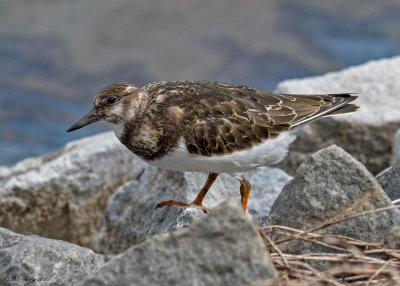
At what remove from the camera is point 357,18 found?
14070 mm

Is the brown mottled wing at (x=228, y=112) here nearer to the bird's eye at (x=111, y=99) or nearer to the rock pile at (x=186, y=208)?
the bird's eye at (x=111, y=99)

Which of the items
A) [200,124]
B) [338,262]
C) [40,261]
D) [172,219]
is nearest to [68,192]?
[200,124]

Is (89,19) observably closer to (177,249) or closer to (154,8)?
(154,8)

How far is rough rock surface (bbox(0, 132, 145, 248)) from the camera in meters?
7.60

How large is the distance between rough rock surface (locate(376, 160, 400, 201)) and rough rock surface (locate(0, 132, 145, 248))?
355cm

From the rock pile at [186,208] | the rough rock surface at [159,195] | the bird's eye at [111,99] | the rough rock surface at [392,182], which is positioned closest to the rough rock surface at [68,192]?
the rock pile at [186,208]

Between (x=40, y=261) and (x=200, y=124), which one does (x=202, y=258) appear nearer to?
(x=40, y=261)

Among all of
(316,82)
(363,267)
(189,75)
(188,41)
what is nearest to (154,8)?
(188,41)

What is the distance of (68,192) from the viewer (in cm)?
770

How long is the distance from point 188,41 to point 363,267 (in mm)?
10276

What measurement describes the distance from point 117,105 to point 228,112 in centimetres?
95

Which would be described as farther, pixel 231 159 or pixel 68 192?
pixel 68 192

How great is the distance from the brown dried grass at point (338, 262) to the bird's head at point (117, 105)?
1.84 meters

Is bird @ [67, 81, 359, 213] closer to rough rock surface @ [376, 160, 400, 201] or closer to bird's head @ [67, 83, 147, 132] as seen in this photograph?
bird's head @ [67, 83, 147, 132]
